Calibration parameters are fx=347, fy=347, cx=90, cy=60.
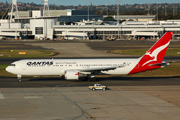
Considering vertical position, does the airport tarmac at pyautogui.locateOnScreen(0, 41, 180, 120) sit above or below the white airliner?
below

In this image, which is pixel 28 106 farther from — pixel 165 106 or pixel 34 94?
pixel 165 106

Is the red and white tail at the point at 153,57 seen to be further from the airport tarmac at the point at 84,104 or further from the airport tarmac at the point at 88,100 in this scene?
the airport tarmac at the point at 84,104

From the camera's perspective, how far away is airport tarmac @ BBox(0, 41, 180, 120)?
1316 inches

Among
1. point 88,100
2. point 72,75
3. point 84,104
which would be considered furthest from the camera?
point 72,75

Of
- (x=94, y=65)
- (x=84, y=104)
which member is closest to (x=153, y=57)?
(x=94, y=65)

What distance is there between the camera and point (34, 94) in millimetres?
43938

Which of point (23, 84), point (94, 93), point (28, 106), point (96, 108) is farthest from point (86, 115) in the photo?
point (23, 84)

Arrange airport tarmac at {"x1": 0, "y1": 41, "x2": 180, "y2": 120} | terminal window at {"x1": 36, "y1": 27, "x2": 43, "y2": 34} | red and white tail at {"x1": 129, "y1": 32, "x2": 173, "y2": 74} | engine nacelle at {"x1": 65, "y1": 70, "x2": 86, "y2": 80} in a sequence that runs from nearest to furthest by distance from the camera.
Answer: airport tarmac at {"x1": 0, "y1": 41, "x2": 180, "y2": 120} → engine nacelle at {"x1": 65, "y1": 70, "x2": 86, "y2": 80} → red and white tail at {"x1": 129, "y1": 32, "x2": 173, "y2": 74} → terminal window at {"x1": 36, "y1": 27, "x2": 43, "y2": 34}

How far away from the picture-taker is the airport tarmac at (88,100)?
3344 cm

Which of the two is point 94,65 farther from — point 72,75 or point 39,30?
point 39,30

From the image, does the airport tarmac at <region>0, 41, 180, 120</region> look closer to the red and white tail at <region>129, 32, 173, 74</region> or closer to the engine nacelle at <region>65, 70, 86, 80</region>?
the engine nacelle at <region>65, 70, 86, 80</region>

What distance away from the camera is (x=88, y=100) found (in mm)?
40125

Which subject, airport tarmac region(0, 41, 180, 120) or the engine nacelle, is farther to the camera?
the engine nacelle

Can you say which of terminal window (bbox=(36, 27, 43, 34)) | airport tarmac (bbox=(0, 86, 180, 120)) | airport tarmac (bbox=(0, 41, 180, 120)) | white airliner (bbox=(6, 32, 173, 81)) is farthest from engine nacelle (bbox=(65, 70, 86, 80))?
terminal window (bbox=(36, 27, 43, 34))
